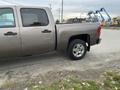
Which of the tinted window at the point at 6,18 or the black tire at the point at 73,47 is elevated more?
the tinted window at the point at 6,18

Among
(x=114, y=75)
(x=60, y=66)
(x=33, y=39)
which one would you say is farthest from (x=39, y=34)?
(x=114, y=75)

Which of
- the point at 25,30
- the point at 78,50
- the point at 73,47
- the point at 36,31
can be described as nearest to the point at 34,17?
the point at 36,31

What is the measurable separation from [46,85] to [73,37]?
2777 millimetres

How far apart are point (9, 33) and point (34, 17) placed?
1033 millimetres

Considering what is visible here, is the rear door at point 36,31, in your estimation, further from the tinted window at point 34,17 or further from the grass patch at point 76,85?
the grass patch at point 76,85

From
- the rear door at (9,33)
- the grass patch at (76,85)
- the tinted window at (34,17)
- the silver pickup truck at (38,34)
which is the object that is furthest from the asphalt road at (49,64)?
the tinted window at (34,17)

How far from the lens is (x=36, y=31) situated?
6.79 m

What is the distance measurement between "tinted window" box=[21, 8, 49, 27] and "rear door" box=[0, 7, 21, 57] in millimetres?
312

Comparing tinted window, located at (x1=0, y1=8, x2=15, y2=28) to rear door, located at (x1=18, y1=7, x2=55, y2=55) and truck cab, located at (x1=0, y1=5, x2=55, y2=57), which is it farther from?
rear door, located at (x1=18, y1=7, x2=55, y2=55)

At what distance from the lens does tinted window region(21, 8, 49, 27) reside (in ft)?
22.1

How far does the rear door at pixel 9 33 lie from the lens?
631 centimetres

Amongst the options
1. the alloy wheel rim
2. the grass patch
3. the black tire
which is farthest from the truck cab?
the grass patch

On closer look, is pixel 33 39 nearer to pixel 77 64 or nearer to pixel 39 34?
Result: pixel 39 34

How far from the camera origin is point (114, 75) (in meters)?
5.99
